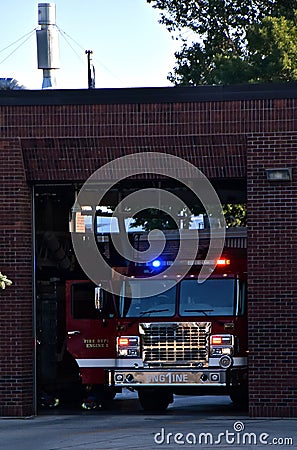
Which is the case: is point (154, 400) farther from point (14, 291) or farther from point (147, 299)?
point (14, 291)

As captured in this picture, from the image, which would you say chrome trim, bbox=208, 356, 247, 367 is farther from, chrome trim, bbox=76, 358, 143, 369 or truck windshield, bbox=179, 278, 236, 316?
chrome trim, bbox=76, 358, 143, 369

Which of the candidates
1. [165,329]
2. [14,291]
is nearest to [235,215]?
[165,329]

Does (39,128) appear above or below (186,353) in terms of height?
above

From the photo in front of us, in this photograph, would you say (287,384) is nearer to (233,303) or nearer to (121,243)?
(233,303)

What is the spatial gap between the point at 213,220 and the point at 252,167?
43.8 ft

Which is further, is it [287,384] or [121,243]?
[121,243]

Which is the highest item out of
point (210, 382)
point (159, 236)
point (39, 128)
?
point (39, 128)

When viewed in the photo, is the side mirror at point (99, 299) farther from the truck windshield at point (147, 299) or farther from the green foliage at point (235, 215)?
the green foliage at point (235, 215)

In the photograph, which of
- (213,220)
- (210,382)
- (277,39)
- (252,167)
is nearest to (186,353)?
(210,382)

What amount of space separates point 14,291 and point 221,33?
93.2 ft

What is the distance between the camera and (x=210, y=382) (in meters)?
18.3

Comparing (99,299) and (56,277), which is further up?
(56,277)

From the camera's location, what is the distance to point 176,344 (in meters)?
18.7

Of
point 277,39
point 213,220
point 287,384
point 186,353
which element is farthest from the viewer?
point 277,39
